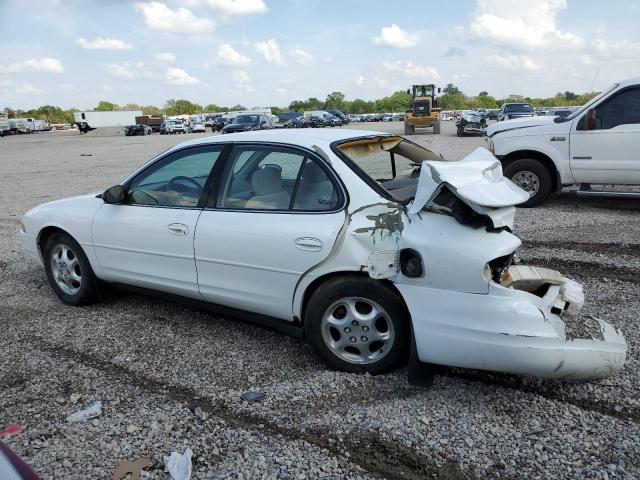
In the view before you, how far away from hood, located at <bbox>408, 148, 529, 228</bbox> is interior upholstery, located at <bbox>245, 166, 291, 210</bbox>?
0.96 meters

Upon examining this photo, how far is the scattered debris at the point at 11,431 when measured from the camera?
2914mm

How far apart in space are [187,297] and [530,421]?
8.41 ft

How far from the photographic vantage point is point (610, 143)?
310 inches

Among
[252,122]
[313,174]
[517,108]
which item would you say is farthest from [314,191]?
[252,122]

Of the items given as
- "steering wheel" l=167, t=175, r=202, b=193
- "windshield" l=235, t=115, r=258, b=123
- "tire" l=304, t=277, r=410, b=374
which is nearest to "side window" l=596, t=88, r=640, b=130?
"tire" l=304, t=277, r=410, b=374

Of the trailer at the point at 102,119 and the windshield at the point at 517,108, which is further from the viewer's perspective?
the trailer at the point at 102,119

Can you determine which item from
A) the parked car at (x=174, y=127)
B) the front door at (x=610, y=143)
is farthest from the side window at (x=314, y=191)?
the parked car at (x=174, y=127)

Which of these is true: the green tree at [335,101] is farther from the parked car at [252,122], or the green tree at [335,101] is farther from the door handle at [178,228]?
the door handle at [178,228]

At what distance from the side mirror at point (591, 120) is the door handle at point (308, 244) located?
646 cm

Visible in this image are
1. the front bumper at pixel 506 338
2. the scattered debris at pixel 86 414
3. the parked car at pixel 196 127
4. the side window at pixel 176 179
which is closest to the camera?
the front bumper at pixel 506 338

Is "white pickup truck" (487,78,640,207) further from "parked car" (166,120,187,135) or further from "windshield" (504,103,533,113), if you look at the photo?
"parked car" (166,120,187,135)

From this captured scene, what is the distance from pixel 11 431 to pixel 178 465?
1.07m

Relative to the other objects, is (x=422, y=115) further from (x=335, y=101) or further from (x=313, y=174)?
(x=335, y=101)

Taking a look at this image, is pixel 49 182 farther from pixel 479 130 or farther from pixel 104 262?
pixel 479 130
